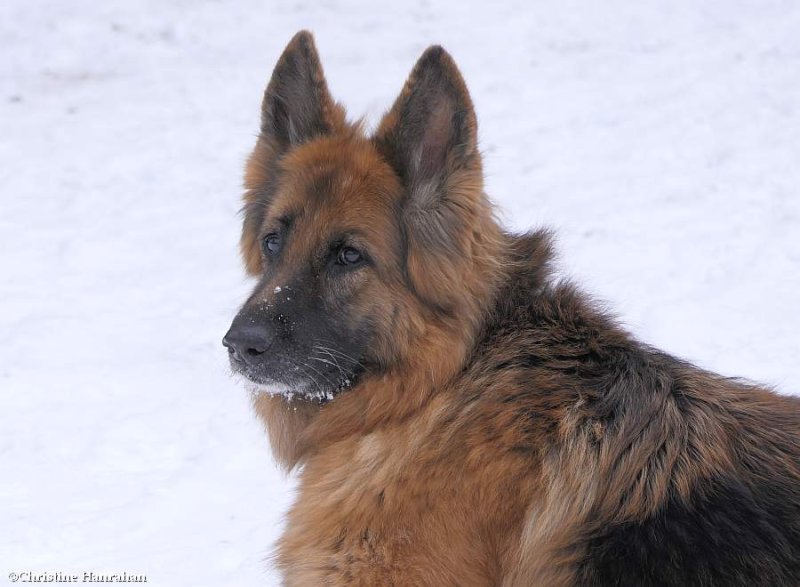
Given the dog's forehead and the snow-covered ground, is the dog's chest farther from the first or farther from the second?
the snow-covered ground

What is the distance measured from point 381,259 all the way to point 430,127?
25.0 inches

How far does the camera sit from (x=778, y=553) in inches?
136

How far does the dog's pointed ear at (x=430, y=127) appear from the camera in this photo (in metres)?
4.23

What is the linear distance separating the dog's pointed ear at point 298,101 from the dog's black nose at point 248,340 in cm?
113

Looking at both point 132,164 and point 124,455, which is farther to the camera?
point 132,164

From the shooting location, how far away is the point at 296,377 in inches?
171

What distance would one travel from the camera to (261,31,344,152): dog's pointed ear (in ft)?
15.8

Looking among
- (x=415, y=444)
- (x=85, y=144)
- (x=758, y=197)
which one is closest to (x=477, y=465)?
(x=415, y=444)

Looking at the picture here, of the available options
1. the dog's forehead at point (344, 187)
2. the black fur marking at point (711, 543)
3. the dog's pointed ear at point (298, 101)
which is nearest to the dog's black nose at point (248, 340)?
the dog's forehead at point (344, 187)

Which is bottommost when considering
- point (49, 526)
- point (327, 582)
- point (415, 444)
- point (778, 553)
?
point (49, 526)

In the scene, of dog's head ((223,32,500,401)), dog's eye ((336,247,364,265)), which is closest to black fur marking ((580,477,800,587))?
dog's head ((223,32,500,401))

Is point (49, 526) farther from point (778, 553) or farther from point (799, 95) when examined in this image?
point (799, 95)

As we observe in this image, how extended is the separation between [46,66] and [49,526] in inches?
317

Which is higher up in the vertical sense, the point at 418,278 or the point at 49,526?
the point at 418,278
